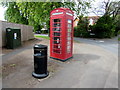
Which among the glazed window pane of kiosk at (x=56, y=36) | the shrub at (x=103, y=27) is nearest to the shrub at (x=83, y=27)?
the shrub at (x=103, y=27)

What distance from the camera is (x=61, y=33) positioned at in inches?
206

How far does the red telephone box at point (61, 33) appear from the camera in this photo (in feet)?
16.7

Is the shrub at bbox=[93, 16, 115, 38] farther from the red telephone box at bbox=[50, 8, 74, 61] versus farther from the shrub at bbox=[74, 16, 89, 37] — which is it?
the red telephone box at bbox=[50, 8, 74, 61]

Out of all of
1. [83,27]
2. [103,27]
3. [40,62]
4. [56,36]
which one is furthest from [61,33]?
[83,27]

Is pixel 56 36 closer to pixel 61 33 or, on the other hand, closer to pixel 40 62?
pixel 61 33

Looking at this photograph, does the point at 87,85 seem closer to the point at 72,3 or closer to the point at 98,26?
the point at 72,3

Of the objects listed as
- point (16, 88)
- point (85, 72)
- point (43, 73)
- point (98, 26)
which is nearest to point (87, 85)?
point (85, 72)

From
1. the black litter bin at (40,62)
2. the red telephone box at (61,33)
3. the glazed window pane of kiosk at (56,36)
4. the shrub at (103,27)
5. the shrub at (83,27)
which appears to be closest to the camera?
the black litter bin at (40,62)

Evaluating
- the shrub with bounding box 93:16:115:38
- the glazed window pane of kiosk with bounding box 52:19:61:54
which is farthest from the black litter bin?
the shrub with bounding box 93:16:115:38

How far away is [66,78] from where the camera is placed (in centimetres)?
357

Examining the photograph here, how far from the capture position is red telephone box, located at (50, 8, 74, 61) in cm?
509

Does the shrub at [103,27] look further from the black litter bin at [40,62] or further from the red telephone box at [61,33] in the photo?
the black litter bin at [40,62]

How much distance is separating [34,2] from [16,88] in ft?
42.2

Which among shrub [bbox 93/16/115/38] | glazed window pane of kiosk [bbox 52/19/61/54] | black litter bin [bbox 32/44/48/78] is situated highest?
shrub [bbox 93/16/115/38]
